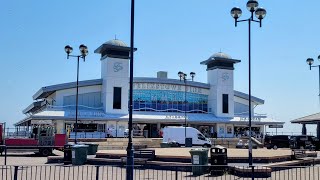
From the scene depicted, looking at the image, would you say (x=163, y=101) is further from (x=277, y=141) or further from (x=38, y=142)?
(x=38, y=142)

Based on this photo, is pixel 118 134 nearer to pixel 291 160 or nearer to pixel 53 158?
pixel 53 158

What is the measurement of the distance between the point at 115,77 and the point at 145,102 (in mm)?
7288

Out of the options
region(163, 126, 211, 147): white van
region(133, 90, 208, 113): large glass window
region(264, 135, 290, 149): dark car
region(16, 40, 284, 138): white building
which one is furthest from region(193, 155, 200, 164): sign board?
region(133, 90, 208, 113): large glass window

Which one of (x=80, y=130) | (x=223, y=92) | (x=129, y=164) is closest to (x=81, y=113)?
(x=80, y=130)

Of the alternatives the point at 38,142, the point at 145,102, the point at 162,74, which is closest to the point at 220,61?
the point at 162,74

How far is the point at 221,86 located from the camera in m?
71.6

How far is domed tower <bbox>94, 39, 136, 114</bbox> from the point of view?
201ft

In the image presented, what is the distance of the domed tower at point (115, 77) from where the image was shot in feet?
201

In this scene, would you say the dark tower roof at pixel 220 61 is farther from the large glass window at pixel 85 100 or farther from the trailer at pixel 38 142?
the trailer at pixel 38 142

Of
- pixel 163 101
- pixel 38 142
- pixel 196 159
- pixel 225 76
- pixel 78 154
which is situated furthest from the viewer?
pixel 225 76

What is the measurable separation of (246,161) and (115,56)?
4367 centimetres

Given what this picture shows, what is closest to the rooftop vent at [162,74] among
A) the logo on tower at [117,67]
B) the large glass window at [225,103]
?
the logo on tower at [117,67]

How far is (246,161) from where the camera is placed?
21.0 m

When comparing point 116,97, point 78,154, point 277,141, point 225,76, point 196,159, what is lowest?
point 277,141
